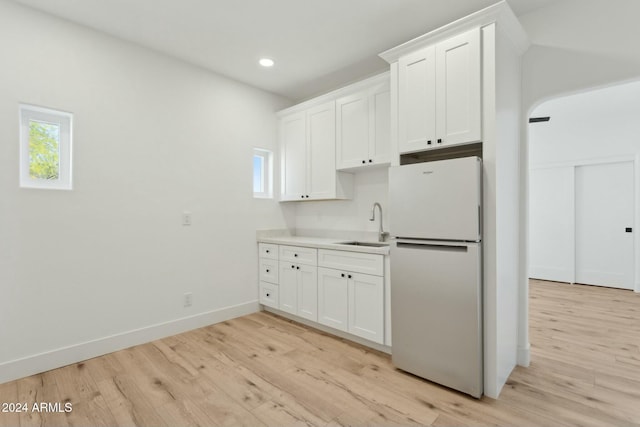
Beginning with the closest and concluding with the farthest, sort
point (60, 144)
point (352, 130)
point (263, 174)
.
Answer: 1. point (60, 144)
2. point (352, 130)
3. point (263, 174)

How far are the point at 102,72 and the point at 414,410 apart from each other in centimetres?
349

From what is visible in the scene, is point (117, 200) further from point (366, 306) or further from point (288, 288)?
point (366, 306)

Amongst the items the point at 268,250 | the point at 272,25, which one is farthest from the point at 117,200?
the point at 272,25

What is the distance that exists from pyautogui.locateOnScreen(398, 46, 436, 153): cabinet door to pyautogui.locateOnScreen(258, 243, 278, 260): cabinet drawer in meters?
1.89

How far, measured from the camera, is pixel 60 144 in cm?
254

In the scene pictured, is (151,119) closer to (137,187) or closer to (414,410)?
(137,187)

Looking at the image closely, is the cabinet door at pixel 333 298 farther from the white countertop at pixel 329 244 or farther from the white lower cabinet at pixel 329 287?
the white countertop at pixel 329 244

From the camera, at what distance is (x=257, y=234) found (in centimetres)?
383

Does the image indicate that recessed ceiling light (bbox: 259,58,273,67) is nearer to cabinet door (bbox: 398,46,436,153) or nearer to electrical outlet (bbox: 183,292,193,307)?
cabinet door (bbox: 398,46,436,153)

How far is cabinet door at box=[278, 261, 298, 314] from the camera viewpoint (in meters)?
3.35

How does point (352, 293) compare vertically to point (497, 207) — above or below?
below

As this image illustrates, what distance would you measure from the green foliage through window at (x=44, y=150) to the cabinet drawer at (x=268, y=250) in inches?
79.4

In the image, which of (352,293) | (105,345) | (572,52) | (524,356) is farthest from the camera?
(352,293)

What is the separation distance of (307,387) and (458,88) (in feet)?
7.54
